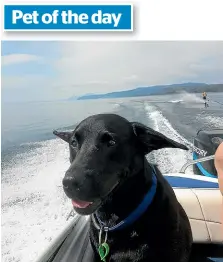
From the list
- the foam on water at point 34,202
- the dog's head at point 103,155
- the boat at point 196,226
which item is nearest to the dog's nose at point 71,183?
the dog's head at point 103,155

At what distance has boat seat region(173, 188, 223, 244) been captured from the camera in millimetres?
1173

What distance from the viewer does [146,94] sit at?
13.2 feet

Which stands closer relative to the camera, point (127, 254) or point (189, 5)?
point (127, 254)

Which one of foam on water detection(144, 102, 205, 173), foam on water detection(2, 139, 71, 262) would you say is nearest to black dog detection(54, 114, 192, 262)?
foam on water detection(2, 139, 71, 262)

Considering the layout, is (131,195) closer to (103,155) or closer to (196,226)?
(103,155)

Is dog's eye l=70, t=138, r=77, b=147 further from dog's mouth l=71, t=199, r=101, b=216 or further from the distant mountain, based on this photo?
the distant mountain

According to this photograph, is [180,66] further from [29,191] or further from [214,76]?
[29,191]

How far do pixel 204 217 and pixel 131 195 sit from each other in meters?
0.35

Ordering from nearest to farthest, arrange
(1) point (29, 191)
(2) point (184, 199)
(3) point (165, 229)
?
(3) point (165, 229), (2) point (184, 199), (1) point (29, 191)

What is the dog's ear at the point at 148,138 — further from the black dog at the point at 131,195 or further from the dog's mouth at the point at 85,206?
the dog's mouth at the point at 85,206

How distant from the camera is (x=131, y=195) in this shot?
3.00ft

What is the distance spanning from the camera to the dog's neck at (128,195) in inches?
35.9

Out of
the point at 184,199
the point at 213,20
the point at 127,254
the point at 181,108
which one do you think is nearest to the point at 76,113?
the point at 181,108

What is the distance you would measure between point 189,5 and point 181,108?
2737mm
